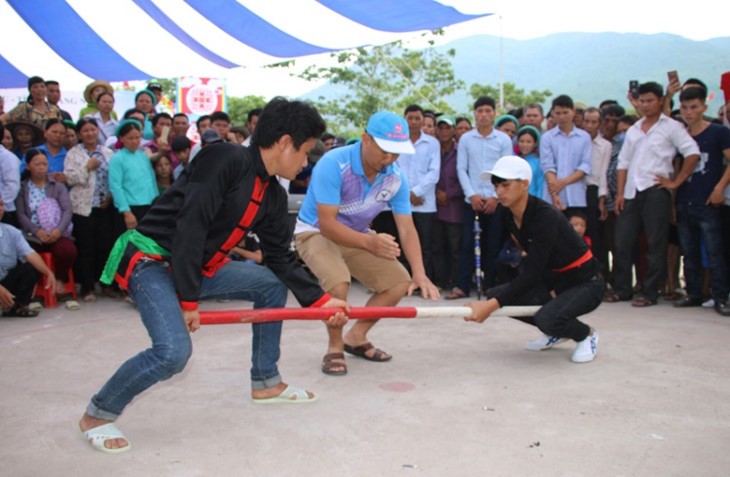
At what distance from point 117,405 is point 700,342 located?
3.92 metres

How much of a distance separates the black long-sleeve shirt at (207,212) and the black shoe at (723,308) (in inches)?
164

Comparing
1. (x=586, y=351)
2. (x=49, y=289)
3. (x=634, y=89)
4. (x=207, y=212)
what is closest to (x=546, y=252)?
(x=586, y=351)

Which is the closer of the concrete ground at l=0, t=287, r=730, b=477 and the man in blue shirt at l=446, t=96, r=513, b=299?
the concrete ground at l=0, t=287, r=730, b=477

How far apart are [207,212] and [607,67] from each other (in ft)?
531

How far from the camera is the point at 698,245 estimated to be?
615 cm

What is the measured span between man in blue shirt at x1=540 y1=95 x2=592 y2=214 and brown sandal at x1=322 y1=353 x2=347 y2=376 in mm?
3335

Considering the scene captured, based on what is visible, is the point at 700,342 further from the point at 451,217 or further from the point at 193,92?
the point at 193,92

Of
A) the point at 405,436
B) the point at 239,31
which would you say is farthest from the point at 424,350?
the point at 239,31

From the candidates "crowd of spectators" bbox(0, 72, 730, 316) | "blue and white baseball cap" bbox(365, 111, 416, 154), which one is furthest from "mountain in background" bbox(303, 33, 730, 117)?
"blue and white baseball cap" bbox(365, 111, 416, 154)

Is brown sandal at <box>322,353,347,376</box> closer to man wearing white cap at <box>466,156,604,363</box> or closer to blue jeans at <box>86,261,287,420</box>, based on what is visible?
man wearing white cap at <box>466,156,604,363</box>

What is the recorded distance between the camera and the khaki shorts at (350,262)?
429 centimetres

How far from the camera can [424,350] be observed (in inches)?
188

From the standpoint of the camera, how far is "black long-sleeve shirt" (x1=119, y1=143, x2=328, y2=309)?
2904mm

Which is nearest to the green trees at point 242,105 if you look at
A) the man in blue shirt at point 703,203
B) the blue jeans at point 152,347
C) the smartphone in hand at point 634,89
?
the smartphone in hand at point 634,89
